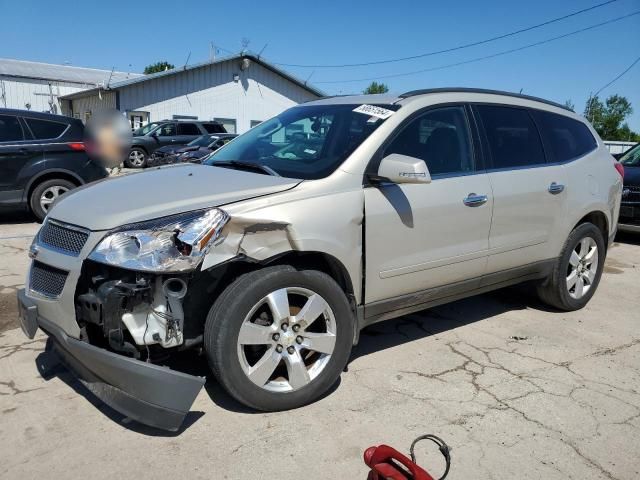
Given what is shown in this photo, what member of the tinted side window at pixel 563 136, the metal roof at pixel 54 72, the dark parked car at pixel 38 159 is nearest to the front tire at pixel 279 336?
the tinted side window at pixel 563 136

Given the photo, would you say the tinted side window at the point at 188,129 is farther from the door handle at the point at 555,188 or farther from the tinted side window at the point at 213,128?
the door handle at the point at 555,188

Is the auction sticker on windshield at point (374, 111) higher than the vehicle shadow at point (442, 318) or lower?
higher

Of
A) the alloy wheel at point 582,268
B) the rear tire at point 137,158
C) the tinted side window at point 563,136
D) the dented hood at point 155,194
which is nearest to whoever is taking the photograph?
the dented hood at point 155,194

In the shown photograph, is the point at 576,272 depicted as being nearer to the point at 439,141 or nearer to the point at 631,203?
the point at 439,141

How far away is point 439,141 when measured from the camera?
147 inches

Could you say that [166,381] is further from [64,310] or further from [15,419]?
[15,419]

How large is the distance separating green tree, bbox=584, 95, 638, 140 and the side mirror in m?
50.8

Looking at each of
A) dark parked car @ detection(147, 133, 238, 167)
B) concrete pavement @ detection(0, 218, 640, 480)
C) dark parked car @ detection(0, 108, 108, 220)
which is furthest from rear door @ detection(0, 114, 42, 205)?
dark parked car @ detection(147, 133, 238, 167)

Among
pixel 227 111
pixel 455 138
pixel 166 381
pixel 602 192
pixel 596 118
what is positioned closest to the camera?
pixel 166 381

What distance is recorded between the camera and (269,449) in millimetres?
2711

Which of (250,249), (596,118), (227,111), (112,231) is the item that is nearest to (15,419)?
(112,231)

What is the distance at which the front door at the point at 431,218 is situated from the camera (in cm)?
331

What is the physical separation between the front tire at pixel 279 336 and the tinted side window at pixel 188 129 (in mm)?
18800

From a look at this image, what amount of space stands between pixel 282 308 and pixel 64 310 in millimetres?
1124
